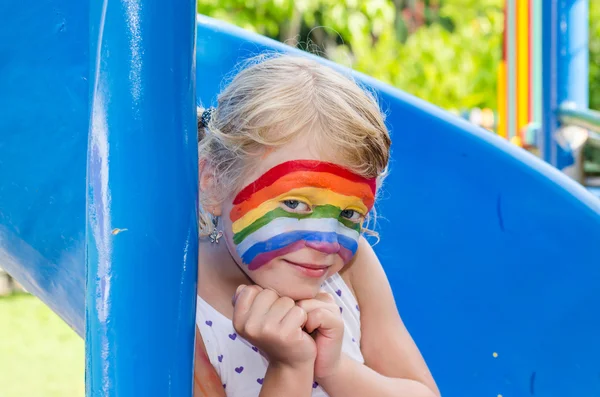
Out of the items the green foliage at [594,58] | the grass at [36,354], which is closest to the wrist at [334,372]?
the grass at [36,354]

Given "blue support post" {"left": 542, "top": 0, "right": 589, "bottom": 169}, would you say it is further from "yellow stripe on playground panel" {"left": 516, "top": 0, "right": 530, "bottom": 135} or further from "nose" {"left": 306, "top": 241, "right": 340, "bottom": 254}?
"nose" {"left": 306, "top": 241, "right": 340, "bottom": 254}

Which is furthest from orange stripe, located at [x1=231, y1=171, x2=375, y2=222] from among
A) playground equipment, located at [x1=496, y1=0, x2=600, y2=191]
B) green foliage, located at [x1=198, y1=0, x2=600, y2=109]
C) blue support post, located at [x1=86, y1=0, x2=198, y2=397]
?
green foliage, located at [x1=198, y1=0, x2=600, y2=109]

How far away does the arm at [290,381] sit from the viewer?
0.83m

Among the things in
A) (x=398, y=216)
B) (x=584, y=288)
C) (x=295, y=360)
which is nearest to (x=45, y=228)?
(x=295, y=360)

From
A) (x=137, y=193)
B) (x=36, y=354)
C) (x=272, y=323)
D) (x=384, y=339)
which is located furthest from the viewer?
(x=36, y=354)

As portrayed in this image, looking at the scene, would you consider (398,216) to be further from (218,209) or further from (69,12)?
(69,12)

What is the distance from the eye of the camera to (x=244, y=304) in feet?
2.61

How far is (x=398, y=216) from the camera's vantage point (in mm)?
1311

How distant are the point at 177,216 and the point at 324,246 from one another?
0.26 m

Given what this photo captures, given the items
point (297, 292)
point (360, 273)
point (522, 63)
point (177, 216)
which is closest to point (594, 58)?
point (522, 63)

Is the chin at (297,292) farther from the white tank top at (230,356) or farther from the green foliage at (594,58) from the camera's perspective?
the green foliage at (594,58)

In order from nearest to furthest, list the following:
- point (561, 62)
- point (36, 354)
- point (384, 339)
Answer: point (384, 339) → point (561, 62) → point (36, 354)

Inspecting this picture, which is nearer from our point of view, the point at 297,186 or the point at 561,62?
the point at 297,186

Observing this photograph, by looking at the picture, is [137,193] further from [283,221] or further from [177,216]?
[283,221]
